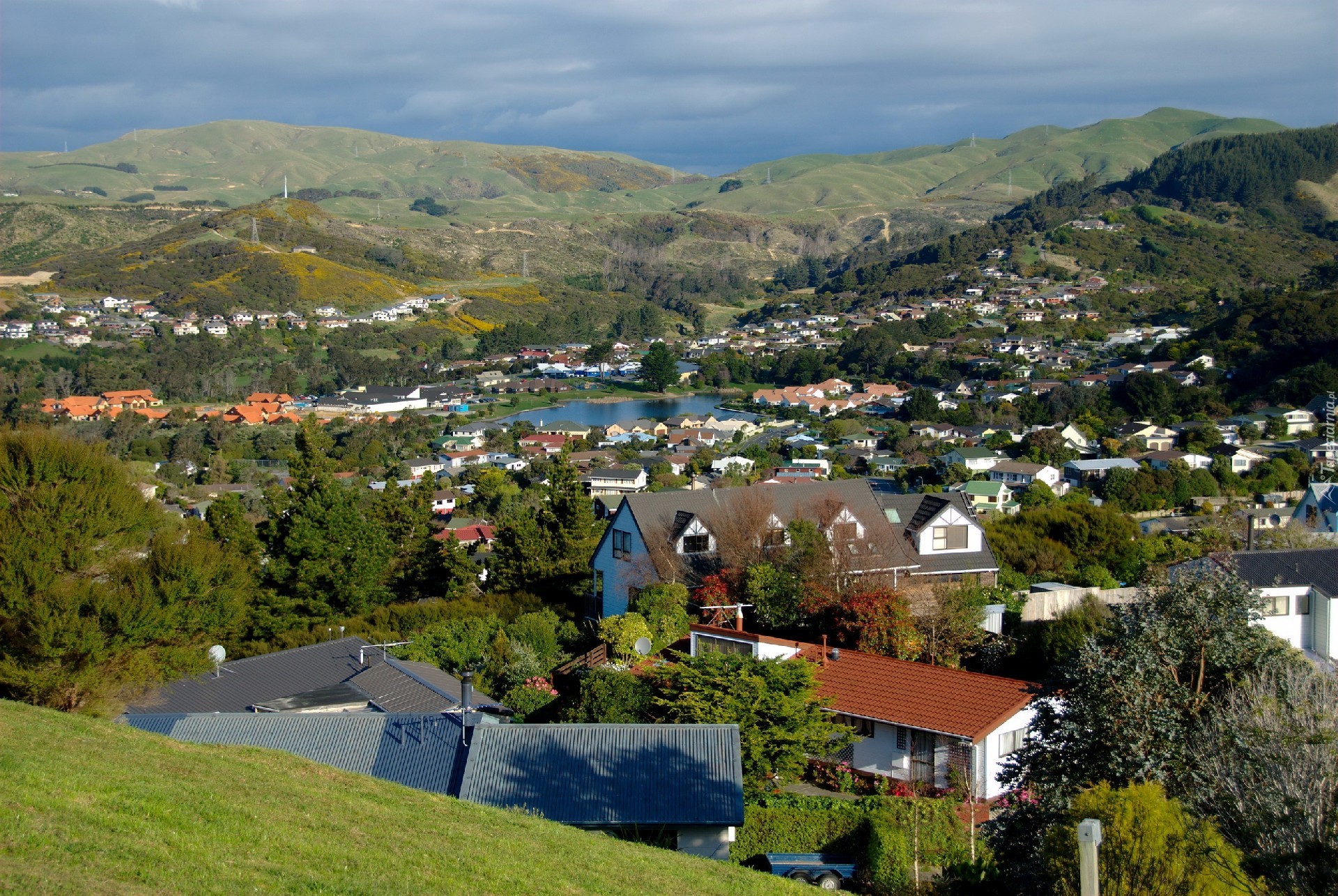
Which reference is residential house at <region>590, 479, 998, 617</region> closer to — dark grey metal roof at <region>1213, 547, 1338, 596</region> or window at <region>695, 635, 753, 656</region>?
window at <region>695, 635, 753, 656</region>

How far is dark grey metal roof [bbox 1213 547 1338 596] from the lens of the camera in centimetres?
1452

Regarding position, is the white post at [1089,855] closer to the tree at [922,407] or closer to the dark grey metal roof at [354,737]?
the dark grey metal roof at [354,737]

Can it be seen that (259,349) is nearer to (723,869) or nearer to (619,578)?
(619,578)

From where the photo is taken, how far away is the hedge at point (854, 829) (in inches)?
303

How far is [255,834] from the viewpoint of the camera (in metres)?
5.08

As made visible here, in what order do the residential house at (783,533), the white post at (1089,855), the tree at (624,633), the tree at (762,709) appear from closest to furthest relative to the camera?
the white post at (1089,855), the tree at (762,709), the tree at (624,633), the residential house at (783,533)

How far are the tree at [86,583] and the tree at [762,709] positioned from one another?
4.66 meters

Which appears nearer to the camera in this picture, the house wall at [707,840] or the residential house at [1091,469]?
the house wall at [707,840]

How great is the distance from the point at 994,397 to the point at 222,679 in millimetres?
54421

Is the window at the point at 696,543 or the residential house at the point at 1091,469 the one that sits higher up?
the window at the point at 696,543

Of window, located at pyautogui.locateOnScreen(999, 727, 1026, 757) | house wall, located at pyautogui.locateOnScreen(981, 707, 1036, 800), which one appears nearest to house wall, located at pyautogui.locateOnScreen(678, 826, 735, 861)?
house wall, located at pyautogui.locateOnScreen(981, 707, 1036, 800)

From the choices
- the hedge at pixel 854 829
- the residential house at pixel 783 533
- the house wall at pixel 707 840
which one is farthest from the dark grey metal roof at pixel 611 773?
the residential house at pixel 783 533

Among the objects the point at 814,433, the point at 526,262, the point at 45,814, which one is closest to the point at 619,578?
the point at 45,814

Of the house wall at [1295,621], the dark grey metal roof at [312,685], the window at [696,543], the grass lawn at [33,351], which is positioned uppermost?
the grass lawn at [33,351]
